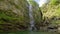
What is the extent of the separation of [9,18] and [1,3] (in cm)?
418

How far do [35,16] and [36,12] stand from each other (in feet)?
4.79

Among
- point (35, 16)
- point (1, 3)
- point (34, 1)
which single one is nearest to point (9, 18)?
point (1, 3)

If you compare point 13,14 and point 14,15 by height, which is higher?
point 13,14

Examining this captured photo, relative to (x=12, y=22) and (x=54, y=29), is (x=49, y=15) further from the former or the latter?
(x=12, y=22)

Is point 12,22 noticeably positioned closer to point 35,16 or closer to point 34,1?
point 35,16

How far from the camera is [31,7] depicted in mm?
47062

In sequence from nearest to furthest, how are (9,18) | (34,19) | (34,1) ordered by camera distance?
(9,18), (34,19), (34,1)

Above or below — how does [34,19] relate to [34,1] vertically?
below

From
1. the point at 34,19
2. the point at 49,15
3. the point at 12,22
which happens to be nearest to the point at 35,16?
the point at 34,19

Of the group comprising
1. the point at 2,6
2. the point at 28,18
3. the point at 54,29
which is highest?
the point at 2,6

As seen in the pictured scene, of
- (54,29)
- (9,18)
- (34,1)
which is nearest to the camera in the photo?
(9,18)

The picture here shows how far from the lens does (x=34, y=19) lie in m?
45.8

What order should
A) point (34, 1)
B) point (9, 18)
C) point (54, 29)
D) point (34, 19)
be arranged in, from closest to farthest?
point (9, 18), point (54, 29), point (34, 19), point (34, 1)

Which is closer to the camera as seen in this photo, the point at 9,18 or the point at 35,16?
the point at 9,18
